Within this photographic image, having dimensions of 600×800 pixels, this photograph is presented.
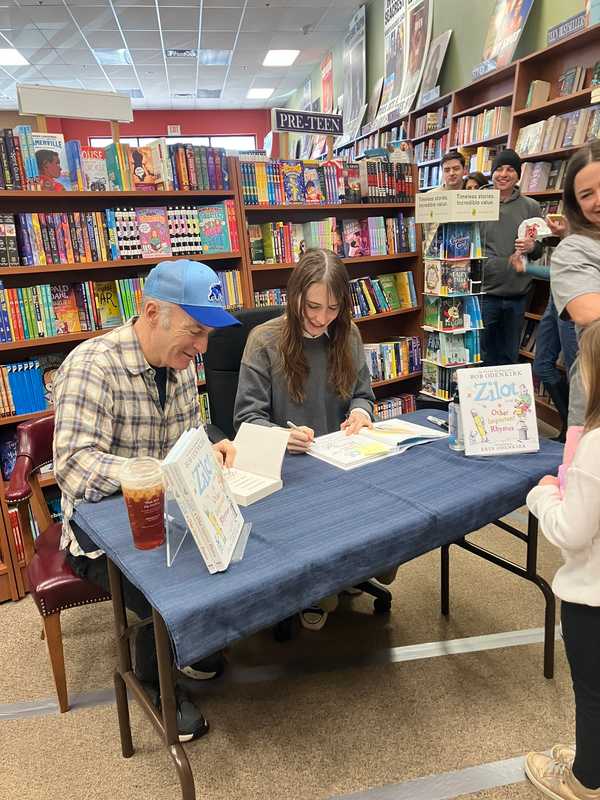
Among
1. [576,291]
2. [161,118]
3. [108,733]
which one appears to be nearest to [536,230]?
[576,291]

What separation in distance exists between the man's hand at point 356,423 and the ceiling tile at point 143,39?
7.28m

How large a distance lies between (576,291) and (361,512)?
887mm

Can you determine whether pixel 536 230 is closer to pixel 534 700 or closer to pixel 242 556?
pixel 534 700

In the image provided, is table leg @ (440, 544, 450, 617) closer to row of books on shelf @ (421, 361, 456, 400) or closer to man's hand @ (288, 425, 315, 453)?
man's hand @ (288, 425, 315, 453)

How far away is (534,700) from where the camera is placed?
5.87ft

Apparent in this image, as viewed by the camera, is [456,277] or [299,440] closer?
[299,440]

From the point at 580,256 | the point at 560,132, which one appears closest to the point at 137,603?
the point at 580,256

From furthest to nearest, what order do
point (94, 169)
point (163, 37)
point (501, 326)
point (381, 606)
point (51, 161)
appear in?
point (163, 37), point (501, 326), point (94, 169), point (51, 161), point (381, 606)

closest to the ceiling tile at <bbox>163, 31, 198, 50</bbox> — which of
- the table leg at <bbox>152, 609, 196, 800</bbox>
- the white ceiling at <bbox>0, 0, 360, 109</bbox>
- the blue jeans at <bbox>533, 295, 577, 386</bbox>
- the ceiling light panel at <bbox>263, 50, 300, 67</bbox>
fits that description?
the white ceiling at <bbox>0, 0, 360, 109</bbox>

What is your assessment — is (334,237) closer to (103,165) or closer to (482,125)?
(103,165)

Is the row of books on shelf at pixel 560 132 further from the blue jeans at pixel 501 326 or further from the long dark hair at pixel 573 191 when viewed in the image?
the long dark hair at pixel 573 191

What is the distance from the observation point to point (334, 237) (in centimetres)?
352

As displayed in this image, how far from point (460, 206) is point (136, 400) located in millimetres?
2467

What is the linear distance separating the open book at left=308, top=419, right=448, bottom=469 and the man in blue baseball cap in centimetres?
31
